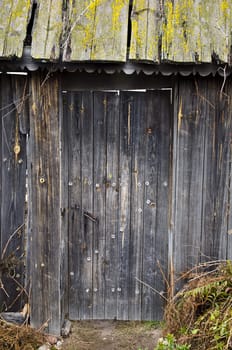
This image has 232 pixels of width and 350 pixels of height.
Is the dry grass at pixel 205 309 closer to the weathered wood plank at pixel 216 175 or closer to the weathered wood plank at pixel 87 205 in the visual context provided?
the weathered wood plank at pixel 216 175

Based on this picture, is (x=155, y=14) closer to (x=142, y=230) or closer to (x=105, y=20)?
(x=105, y=20)

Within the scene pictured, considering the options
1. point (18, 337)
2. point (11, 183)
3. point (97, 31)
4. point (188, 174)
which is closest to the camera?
point (97, 31)

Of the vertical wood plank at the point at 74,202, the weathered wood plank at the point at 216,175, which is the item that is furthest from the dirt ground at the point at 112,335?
the weathered wood plank at the point at 216,175

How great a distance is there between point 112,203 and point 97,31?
5.72 feet

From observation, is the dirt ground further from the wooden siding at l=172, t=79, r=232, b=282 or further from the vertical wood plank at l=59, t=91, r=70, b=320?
the wooden siding at l=172, t=79, r=232, b=282

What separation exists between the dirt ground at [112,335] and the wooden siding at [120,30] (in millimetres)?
2682

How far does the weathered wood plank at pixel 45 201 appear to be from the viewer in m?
4.44

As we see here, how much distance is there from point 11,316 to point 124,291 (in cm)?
118

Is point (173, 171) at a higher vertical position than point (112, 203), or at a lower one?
higher

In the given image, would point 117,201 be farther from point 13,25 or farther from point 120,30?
point 13,25

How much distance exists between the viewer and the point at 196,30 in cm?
412

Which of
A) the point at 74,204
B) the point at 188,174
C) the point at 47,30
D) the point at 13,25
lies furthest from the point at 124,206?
the point at 13,25

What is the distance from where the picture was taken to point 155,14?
4.22 m

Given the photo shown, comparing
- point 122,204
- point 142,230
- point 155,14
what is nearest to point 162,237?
point 142,230
